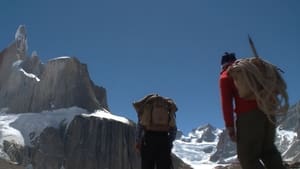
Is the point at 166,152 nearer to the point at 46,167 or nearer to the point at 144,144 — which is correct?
the point at 144,144

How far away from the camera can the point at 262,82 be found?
626 cm

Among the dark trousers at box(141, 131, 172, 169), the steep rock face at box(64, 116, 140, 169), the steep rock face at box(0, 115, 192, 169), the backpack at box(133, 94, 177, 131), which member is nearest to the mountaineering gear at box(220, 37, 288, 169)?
the dark trousers at box(141, 131, 172, 169)

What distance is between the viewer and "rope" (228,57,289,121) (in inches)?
242

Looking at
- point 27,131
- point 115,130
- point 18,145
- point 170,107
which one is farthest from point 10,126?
point 170,107

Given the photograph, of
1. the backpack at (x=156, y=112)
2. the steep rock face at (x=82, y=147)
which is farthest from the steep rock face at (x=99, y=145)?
the backpack at (x=156, y=112)

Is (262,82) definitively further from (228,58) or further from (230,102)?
(228,58)

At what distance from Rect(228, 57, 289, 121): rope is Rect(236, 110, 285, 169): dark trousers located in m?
0.15

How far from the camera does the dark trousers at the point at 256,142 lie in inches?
234

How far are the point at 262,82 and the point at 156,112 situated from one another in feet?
10.8

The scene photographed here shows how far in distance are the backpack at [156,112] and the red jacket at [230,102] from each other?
9.00 ft

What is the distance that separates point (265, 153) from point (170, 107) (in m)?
3.77

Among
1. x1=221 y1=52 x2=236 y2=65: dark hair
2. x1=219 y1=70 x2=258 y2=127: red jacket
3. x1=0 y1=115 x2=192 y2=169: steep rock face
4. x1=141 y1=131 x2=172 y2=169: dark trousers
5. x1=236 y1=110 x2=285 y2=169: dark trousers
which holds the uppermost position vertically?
x1=221 y1=52 x2=236 y2=65: dark hair

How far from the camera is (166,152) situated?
8914mm

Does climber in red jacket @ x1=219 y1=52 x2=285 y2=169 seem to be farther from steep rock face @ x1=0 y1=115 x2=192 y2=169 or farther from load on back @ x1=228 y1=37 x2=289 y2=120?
steep rock face @ x1=0 y1=115 x2=192 y2=169
